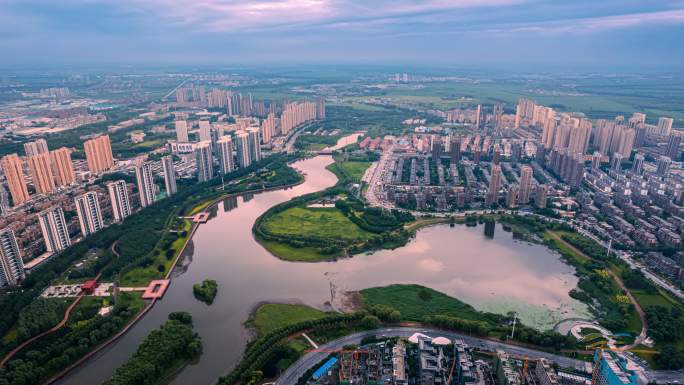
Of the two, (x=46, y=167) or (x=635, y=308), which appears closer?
(x=635, y=308)

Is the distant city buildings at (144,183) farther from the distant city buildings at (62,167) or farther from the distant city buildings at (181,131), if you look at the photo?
the distant city buildings at (181,131)

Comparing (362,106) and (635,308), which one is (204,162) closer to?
(635,308)

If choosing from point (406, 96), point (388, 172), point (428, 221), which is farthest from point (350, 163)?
→ point (406, 96)

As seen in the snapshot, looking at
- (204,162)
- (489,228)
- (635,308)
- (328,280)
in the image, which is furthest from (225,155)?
(635,308)

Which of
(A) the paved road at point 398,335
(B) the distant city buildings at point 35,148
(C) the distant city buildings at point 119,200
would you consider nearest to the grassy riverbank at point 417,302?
(A) the paved road at point 398,335

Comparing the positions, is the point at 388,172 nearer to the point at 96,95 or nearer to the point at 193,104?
the point at 193,104
